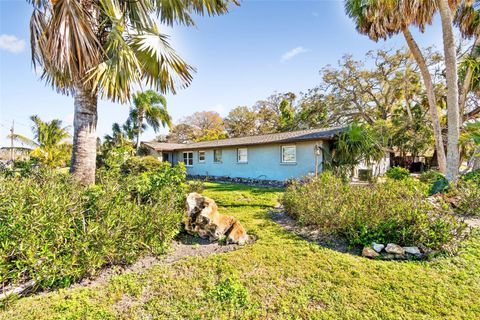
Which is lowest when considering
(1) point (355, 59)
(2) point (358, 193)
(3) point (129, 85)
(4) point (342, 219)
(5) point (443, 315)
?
(5) point (443, 315)

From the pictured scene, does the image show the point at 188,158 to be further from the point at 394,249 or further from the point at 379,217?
the point at 394,249

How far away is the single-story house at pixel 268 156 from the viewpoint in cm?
1186

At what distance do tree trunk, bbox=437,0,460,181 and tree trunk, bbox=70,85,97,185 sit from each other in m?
11.2

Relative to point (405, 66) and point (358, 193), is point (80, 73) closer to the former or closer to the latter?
point (358, 193)

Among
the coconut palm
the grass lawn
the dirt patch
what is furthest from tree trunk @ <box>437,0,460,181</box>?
the dirt patch

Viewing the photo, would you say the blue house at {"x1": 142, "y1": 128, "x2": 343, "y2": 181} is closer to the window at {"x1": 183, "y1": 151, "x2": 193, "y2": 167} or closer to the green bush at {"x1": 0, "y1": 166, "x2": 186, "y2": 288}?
the window at {"x1": 183, "y1": 151, "x2": 193, "y2": 167}

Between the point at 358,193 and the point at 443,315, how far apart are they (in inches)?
129

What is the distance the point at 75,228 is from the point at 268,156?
11.6 metres

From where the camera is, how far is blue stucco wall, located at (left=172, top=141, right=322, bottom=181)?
1214 centimetres

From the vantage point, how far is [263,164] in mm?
14312

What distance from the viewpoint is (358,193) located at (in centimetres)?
575

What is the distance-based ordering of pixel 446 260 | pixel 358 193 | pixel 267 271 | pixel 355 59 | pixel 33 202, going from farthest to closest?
pixel 355 59 < pixel 358 193 < pixel 446 260 < pixel 267 271 < pixel 33 202

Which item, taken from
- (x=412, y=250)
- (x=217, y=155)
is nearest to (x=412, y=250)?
(x=412, y=250)

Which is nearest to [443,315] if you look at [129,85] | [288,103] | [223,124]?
[129,85]
